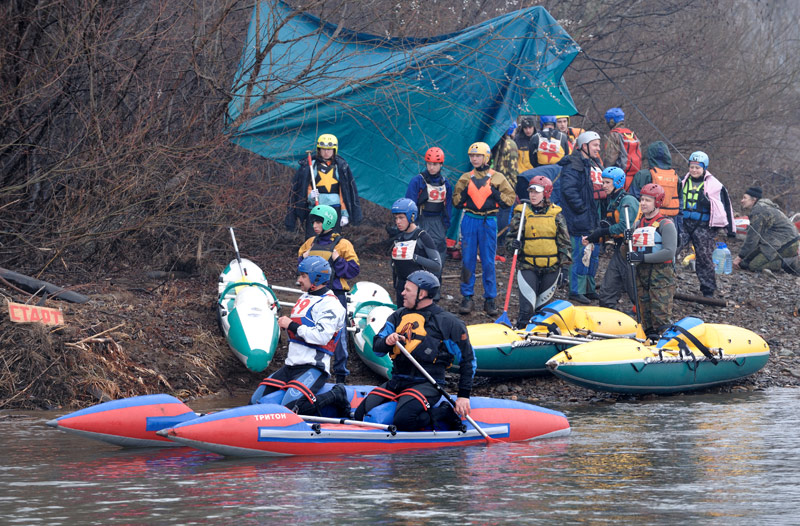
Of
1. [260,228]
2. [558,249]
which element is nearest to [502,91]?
[558,249]

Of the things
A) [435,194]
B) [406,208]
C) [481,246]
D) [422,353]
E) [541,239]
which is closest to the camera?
[422,353]

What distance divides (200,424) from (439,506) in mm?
2194

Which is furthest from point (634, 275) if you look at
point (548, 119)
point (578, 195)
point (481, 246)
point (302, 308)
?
point (302, 308)

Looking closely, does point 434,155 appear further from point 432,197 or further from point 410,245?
point 410,245

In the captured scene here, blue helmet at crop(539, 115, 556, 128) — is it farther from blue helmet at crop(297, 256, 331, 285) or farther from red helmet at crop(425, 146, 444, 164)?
blue helmet at crop(297, 256, 331, 285)

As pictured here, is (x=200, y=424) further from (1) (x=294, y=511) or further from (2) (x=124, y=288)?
(2) (x=124, y=288)

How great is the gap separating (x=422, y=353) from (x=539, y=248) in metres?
4.23

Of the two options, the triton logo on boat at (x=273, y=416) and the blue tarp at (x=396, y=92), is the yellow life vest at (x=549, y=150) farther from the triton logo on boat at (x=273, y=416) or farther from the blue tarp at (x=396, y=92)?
the triton logo on boat at (x=273, y=416)

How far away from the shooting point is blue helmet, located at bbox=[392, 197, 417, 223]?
11.4 meters

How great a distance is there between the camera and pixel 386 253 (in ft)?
52.4

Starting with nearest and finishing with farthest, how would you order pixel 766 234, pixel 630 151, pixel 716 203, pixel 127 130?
pixel 127 130
pixel 716 203
pixel 630 151
pixel 766 234

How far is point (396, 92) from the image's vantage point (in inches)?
491

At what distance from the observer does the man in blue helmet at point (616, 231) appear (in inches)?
492

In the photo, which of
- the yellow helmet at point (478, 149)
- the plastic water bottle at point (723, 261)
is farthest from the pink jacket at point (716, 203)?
the yellow helmet at point (478, 149)
